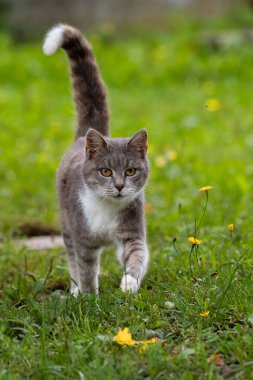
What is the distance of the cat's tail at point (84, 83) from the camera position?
5637 millimetres

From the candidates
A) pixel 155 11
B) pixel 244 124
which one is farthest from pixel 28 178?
pixel 155 11

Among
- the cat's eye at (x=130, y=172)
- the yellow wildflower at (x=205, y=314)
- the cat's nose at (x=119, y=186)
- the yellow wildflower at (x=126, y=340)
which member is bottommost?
the yellow wildflower at (x=205, y=314)

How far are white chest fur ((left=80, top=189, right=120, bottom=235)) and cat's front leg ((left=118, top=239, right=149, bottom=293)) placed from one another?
0.15 meters

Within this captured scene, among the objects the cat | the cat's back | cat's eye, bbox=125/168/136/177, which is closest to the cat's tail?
the cat's back

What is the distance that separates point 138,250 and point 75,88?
1613mm

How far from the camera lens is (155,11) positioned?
57.1ft

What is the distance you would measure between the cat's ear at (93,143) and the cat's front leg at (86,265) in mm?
564

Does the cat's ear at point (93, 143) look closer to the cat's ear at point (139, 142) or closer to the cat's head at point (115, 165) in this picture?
the cat's head at point (115, 165)

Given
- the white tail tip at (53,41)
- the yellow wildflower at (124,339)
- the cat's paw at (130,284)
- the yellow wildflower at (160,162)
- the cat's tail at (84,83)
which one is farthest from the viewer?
the yellow wildflower at (160,162)

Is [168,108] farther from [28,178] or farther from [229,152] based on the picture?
[28,178]

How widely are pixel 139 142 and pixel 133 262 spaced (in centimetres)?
80

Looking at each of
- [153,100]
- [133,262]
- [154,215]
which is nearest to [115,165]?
[133,262]

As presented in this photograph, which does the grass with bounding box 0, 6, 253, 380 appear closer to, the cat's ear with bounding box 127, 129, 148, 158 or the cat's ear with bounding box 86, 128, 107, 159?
the cat's ear with bounding box 127, 129, 148, 158

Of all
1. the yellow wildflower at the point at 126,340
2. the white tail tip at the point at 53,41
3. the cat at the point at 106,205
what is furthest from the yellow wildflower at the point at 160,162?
the yellow wildflower at the point at 126,340
